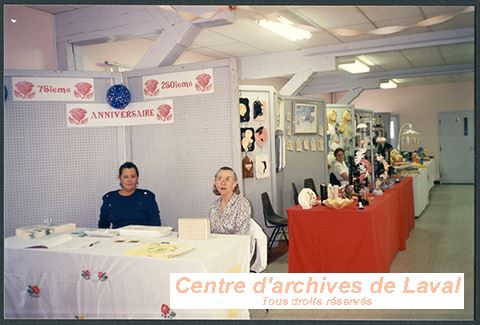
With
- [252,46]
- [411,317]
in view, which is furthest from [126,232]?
[252,46]

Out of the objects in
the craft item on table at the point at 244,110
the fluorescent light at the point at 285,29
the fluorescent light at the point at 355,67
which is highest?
the fluorescent light at the point at 355,67

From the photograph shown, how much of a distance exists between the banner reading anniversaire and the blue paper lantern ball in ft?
6.60

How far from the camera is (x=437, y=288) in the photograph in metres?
3.10

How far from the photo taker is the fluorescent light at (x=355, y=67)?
935 centimetres

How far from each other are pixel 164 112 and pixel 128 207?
89 cm

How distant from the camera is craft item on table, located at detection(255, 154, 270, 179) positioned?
5.56 meters

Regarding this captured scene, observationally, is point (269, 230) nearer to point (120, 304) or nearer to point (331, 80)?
point (120, 304)

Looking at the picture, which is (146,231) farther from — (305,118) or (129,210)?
(305,118)

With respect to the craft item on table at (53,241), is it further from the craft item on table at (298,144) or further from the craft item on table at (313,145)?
the craft item on table at (313,145)

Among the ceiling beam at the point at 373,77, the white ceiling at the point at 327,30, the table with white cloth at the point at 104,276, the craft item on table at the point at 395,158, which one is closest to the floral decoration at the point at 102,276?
the table with white cloth at the point at 104,276

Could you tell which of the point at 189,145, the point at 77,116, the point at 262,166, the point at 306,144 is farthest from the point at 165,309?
the point at 306,144

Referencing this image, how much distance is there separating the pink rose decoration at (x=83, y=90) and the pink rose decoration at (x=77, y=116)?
12 cm

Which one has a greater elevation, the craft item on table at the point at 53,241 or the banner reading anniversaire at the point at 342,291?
the craft item on table at the point at 53,241

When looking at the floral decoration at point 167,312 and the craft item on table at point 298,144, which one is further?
the craft item on table at point 298,144
